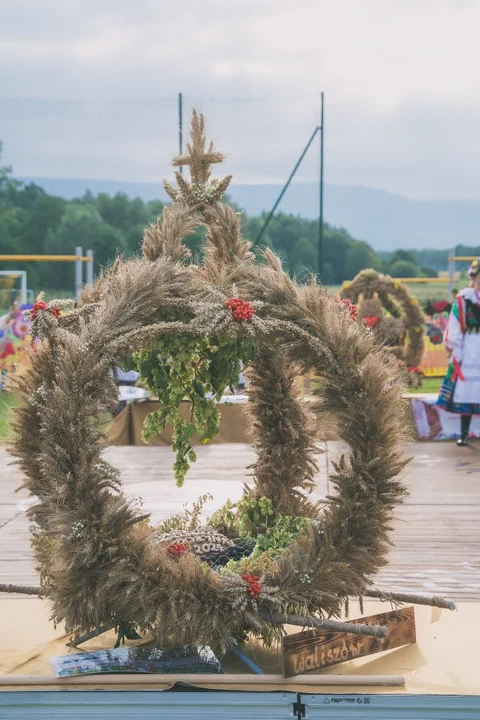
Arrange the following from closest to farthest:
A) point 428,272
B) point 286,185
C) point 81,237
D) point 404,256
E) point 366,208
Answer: point 286,185 → point 81,237 → point 428,272 → point 404,256 → point 366,208

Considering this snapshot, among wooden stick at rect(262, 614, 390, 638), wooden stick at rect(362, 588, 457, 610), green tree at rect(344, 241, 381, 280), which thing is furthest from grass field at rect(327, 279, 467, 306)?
wooden stick at rect(262, 614, 390, 638)

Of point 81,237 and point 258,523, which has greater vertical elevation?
point 81,237

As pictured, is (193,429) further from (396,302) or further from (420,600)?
(396,302)

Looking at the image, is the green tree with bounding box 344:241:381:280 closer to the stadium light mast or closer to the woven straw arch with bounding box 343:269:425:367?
the stadium light mast

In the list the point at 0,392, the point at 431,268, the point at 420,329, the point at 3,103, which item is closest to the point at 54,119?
the point at 3,103

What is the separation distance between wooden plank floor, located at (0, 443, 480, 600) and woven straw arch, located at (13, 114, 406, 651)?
0.33m

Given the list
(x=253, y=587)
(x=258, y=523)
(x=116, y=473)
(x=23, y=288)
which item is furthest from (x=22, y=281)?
(x=253, y=587)

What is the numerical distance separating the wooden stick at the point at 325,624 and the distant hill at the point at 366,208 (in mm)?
6864

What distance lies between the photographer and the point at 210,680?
2.81 metres

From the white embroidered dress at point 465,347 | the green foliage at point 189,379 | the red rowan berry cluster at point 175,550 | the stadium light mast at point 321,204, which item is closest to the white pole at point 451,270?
the stadium light mast at point 321,204

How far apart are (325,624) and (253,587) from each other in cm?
25

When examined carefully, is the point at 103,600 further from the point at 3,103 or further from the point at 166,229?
the point at 3,103

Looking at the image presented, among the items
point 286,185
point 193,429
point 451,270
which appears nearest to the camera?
point 193,429

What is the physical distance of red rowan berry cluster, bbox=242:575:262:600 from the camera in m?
2.89
